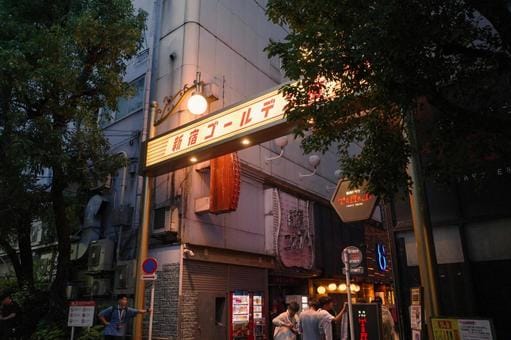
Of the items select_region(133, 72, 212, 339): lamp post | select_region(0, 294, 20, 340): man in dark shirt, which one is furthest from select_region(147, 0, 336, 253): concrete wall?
select_region(0, 294, 20, 340): man in dark shirt

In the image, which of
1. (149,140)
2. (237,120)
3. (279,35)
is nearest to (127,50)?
(149,140)

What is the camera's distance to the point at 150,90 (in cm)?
1395

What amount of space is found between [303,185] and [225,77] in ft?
18.9

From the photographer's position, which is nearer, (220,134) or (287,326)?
(287,326)

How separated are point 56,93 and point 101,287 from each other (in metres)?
6.08

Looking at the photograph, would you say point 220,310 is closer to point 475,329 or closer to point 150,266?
point 150,266

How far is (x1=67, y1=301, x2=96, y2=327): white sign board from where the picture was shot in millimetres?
9023

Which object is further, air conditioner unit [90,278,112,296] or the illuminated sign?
air conditioner unit [90,278,112,296]

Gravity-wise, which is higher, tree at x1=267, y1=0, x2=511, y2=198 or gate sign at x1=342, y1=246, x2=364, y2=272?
tree at x1=267, y1=0, x2=511, y2=198

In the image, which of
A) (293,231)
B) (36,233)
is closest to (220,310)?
(293,231)

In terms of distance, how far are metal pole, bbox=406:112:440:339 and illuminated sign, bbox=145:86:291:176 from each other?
10.4 ft

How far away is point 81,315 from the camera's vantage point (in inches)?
360

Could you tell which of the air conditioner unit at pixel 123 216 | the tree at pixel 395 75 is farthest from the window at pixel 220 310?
the tree at pixel 395 75

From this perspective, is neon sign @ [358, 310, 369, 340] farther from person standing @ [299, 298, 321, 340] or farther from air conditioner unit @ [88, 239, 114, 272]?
air conditioner unit @ [88, 239, 114, 272]
